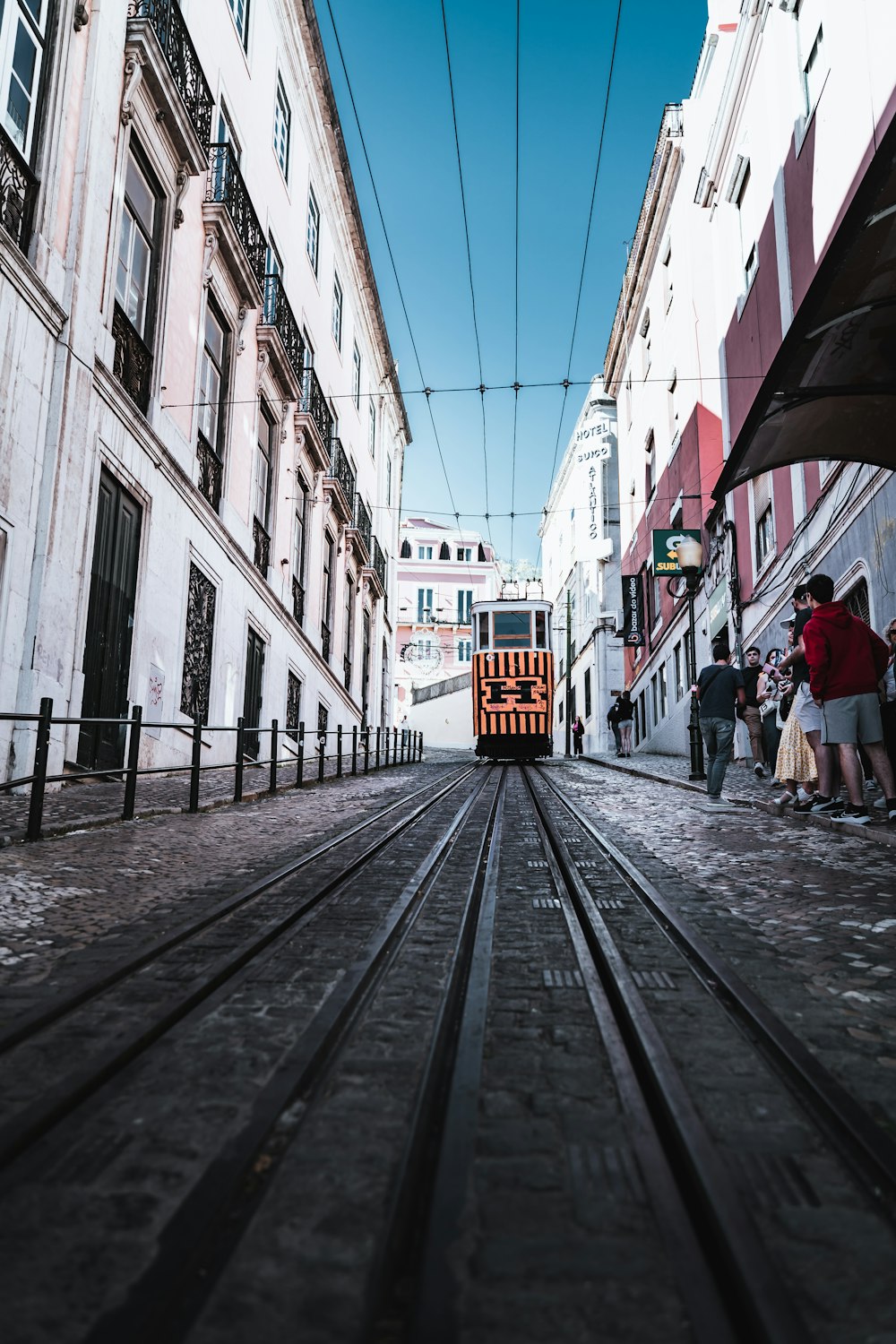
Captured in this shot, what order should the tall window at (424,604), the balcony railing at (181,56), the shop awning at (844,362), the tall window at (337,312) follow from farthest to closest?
the tall window at (424,604) → the tall window at (337,312) → the balcony railing at (181,56) → the shop awning at (844,362)

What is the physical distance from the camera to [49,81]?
8.63 m

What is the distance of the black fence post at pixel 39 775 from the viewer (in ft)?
16.9

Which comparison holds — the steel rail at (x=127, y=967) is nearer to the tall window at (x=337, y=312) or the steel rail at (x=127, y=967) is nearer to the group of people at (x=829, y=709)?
the group of people at (x=829, y=709)

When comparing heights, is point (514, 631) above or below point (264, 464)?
below

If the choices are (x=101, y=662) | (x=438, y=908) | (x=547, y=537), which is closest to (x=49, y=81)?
(x=101, y=662)

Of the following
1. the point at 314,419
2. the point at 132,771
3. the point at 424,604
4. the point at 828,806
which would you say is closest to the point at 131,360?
the point at 132,771

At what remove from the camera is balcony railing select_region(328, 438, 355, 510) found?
22031 millimetres

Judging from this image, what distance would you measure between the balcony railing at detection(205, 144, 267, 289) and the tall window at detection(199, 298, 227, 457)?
140 centimetres

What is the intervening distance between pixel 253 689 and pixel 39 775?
10751mm

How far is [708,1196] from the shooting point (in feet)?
4.33

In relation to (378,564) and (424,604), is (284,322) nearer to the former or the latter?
(378,564)

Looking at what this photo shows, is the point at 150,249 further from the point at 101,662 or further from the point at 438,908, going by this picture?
the point at 438,908

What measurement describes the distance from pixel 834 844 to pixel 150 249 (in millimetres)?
10933

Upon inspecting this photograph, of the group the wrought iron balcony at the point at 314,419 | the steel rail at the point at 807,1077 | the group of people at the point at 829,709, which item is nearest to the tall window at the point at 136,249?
the wrought iron balcony at the point at 314,419
